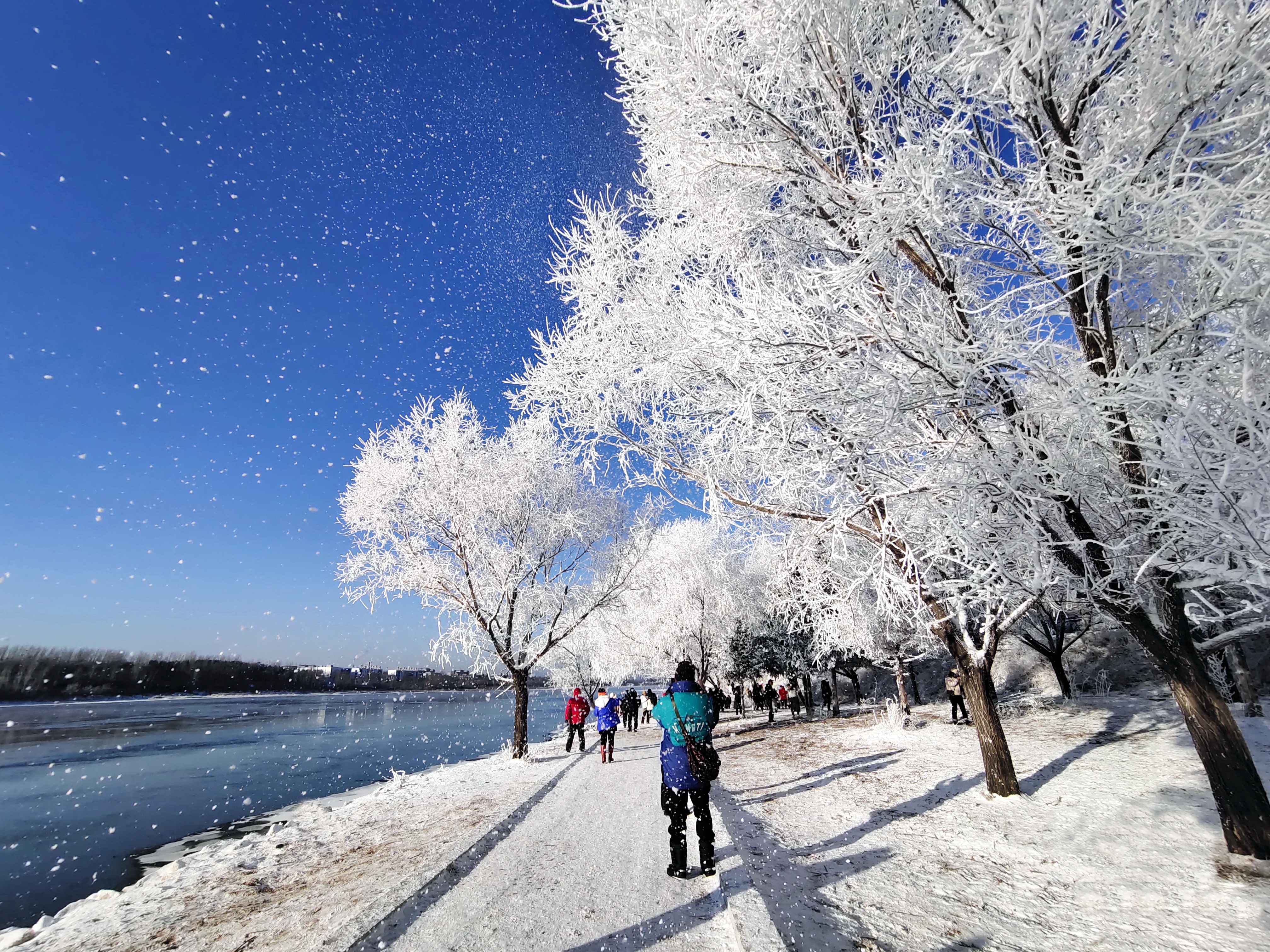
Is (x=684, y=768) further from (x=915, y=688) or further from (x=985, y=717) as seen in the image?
(x=915, y=688)

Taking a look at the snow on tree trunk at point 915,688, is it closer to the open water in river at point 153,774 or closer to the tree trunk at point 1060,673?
the tree trunk at point 1060,673

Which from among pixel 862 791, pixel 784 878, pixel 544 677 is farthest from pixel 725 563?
pixel 784 878

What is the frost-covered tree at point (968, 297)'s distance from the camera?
310cm

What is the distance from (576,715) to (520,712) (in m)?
1.70

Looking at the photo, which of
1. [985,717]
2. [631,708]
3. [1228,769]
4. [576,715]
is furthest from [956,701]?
[1228,769]

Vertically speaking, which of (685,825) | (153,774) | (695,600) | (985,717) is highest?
(695,600)

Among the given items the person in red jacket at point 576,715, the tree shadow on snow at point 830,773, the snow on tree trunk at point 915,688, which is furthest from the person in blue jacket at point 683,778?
the snow on tree trunk at point 915,688

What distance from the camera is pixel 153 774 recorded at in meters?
22.6

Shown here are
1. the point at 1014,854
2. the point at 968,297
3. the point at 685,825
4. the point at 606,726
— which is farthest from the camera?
the point at 606,726

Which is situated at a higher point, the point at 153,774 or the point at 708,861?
the point at 708,861

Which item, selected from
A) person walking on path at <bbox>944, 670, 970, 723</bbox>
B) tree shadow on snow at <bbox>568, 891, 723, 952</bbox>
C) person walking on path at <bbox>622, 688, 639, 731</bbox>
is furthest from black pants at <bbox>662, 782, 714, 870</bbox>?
person walking on path at <bbox>622, 688, 639, 731</bbox>

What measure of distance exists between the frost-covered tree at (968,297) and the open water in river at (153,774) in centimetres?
1281

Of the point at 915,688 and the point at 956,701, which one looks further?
the point at 915,688

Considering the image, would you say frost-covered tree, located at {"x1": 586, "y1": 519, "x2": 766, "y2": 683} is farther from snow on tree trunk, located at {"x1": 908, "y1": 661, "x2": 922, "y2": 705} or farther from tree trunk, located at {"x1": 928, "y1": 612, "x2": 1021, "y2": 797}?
tree trunk, located at {"x1": 928, "y1": 612, "x2": 1021, "y2": 797}
